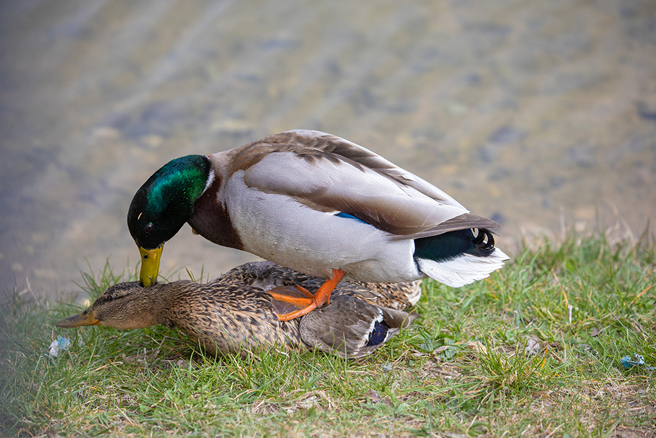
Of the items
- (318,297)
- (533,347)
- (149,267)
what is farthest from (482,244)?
(149,267)

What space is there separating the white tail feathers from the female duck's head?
45.7 inches

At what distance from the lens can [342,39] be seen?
8.09 meters

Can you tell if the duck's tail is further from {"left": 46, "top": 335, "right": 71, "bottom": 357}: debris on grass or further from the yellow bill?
{"left": 46, "top": 335, "right": 71, "bottom": 357}: debris on grass

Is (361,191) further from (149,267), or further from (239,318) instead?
(149,267)

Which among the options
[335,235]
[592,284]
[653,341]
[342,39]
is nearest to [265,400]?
[335,235]

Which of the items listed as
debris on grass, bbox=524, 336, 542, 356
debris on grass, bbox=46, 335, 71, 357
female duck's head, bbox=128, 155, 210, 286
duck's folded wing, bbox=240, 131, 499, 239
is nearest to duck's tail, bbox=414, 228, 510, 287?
duck's folded wing, bbox=240, 131, 499, 239

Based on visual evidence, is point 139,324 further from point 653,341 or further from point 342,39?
point 342,39

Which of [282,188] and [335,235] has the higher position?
[282,188]

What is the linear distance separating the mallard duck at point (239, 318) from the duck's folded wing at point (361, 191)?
512 millimetres

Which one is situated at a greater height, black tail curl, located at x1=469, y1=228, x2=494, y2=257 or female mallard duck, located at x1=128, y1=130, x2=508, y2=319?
female mallard duck, located at x1=128, y1=130, x2=508, y2=319

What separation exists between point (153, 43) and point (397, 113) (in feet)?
9.95

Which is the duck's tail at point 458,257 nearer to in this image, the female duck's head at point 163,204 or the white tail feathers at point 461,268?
the white tail feathers at point 461,268

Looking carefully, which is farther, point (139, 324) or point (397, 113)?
point (397, 113)

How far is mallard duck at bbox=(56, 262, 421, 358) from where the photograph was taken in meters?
3.01
